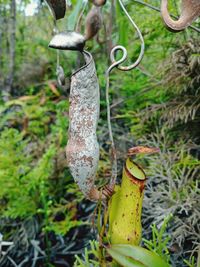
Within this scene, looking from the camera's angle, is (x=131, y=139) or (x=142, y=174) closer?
(x=142, y=174)

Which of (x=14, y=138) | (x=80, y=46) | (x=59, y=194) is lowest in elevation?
(x=59, y=194)

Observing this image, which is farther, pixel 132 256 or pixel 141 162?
pixel 141 162

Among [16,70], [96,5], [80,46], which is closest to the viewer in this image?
[80,46]

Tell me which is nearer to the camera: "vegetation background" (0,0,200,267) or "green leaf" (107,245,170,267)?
"green leaf" (107,245,170,267)

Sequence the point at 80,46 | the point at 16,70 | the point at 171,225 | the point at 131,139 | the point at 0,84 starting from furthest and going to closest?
the point at 16,70
the point at 0,84
the point at 131,139
the point at 171,225
the point at 80,46

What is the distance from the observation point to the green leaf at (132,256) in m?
0.54

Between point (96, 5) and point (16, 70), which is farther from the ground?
point (96, 5)

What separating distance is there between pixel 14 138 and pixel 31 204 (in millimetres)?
226

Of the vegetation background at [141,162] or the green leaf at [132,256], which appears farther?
the vegetation background at [141,162]

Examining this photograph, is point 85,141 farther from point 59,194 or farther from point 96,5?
point 59,194

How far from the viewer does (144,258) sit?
558mm

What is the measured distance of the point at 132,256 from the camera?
546 millimetres

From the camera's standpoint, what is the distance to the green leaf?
54cm

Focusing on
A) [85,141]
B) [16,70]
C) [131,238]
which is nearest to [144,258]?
[131,238]
